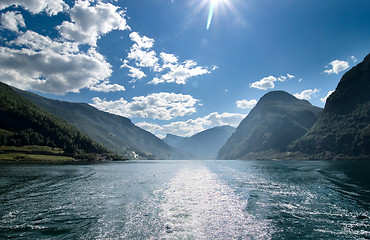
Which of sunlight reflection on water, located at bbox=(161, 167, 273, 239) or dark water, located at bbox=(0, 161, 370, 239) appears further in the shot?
sunlight reflection on water, located at bbox=(161, 167, 273, 239)

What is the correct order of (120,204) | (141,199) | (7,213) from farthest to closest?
(141,199)
(120,204)
(7,213)

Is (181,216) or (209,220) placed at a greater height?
(209,220)

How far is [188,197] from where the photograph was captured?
51.8 meters

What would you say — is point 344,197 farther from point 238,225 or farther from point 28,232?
point 28,232

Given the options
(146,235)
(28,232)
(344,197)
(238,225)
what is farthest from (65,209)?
(344,197)

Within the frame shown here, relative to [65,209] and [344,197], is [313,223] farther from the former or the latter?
[65,209]

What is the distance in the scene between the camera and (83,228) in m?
28.5

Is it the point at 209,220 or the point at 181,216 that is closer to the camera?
the point at 209,220

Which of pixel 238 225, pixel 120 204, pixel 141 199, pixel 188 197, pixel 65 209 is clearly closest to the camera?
pixel 238 225

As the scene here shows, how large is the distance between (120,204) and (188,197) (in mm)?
16678

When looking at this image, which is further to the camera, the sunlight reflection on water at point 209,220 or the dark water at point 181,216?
the sunlight reflection on water at point 209,220

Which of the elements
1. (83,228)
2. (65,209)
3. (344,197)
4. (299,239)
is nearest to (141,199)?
(65,209)

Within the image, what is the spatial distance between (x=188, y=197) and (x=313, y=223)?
2734cm

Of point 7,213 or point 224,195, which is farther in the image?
point 224,195
